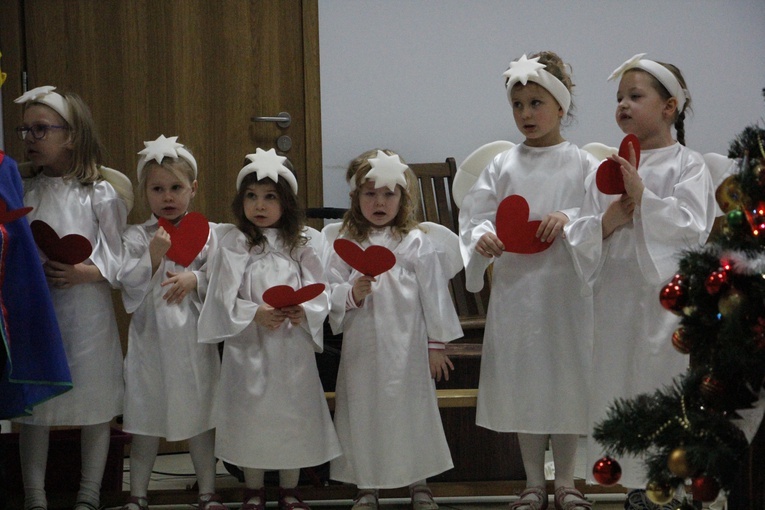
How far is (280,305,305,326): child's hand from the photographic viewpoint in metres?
2.83

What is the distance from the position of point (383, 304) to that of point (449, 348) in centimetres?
68

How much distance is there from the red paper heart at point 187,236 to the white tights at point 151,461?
1.93 ft

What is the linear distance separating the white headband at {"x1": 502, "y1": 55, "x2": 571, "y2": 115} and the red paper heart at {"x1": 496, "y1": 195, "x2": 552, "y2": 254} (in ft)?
1.22

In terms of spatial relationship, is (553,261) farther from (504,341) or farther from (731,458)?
(731,458)

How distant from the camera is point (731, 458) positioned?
1635 mm

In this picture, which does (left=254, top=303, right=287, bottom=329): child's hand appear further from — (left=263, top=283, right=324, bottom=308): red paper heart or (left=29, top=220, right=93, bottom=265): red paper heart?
(left=29, top=220, right=93, bottom=265): red paper heart

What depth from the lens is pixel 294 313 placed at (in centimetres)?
284

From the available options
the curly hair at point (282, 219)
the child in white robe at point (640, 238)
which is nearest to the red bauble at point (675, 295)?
the child in white robe at point (640, 238)

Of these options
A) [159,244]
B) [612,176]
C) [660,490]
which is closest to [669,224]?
[612,176]

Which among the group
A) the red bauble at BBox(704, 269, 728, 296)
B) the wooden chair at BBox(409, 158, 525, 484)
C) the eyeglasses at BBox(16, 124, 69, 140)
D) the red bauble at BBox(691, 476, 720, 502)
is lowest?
the wooden chair at BBox(409, 158, 525, 484)

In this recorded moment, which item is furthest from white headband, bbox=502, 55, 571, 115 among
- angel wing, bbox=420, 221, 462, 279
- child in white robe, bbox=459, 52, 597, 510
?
angel wing, bbox=420, 221, 462, 279

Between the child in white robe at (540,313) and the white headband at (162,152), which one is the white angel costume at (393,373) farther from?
the white headband at (162,152)

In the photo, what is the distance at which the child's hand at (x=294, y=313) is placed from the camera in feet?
9.30

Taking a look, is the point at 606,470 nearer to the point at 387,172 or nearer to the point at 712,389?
the point at 712,389
